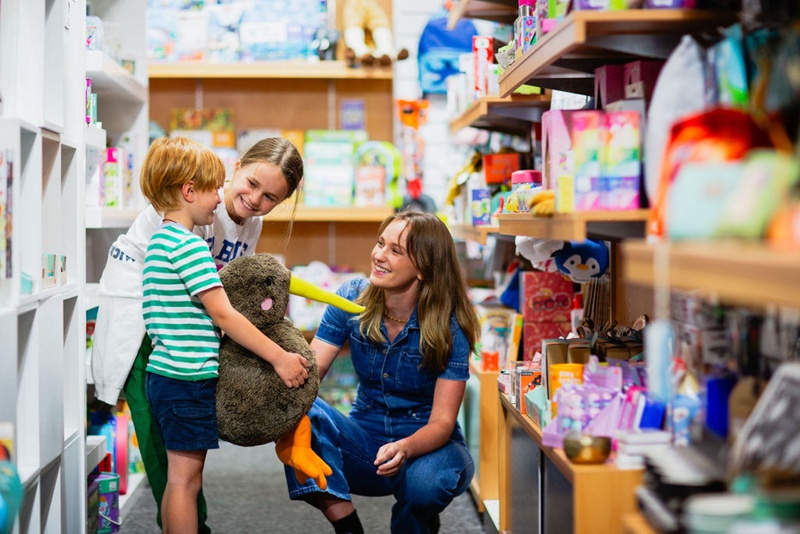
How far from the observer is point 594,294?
2.64 meters

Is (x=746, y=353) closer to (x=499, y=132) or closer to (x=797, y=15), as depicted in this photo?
(x=797, y=15)

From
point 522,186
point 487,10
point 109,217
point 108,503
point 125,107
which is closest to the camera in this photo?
point 522,186

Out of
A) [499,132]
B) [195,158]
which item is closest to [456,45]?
[499,132]

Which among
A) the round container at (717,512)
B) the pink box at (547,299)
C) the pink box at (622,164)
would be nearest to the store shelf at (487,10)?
the pink box at (547,299)

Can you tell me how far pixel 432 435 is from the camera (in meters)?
2.43

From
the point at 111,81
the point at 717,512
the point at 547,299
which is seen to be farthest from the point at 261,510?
the point at 717,512

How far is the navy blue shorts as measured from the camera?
2289 mm

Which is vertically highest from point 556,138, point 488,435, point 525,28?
point 525,28

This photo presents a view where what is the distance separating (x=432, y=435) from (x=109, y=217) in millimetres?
1449

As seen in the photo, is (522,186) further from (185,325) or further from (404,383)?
(185,325)

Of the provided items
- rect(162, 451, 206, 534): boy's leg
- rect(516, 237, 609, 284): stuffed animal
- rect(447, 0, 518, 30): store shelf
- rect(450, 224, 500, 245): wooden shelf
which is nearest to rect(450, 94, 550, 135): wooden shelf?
rect(447, 0, 518, 30): store shelf

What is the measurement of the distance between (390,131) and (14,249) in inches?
124

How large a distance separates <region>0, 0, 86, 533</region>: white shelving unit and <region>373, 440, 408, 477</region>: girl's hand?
0.81 meters

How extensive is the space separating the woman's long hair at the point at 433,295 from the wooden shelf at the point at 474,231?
390 mm
